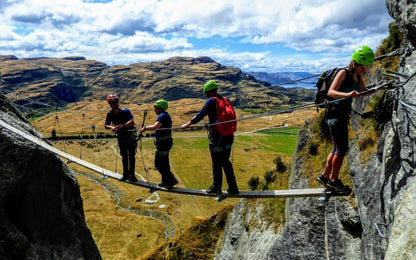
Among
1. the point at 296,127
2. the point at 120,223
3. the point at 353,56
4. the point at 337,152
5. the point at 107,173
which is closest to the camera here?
the point at 353,56

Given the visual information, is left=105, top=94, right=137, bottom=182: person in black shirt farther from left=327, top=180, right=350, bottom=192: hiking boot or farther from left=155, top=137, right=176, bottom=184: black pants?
left=327, top=180, right=350, bottom=192: hiking boot

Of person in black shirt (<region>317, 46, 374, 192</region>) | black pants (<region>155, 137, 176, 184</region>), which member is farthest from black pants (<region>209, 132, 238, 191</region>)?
person in black shirt (<region>317, 46, 374, 192</region>)

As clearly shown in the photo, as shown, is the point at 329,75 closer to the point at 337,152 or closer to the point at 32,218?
the point at 337,152

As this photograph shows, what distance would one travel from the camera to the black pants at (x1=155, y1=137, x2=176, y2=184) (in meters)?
9.47

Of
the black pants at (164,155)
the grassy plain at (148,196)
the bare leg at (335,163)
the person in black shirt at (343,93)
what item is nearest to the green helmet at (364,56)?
the person in black shirt at (343,93)

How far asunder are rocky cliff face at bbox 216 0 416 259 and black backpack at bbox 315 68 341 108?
4.93ft

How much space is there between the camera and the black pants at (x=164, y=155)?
9.47 m

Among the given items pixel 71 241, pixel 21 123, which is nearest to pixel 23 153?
pixel 21 123

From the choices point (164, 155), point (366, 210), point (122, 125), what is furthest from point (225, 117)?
point (366, 210)

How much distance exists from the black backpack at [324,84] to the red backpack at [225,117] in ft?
7.67

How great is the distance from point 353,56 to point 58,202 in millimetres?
12906

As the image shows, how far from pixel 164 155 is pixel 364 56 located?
6734 mm

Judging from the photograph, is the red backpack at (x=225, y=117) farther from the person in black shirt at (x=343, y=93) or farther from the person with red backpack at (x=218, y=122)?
the person in black shirt at (x=343, y=93)

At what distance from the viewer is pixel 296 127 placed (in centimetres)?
16388
